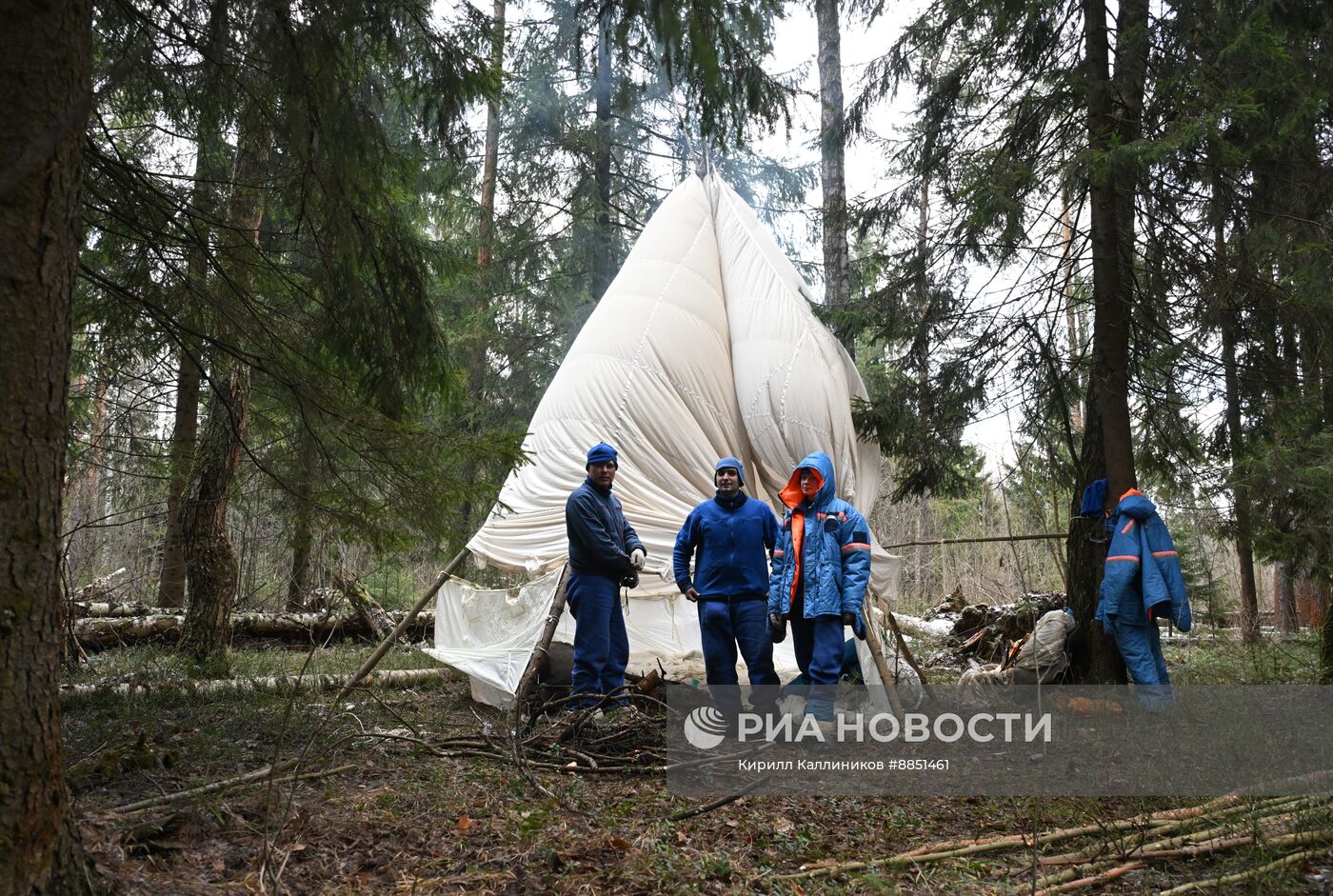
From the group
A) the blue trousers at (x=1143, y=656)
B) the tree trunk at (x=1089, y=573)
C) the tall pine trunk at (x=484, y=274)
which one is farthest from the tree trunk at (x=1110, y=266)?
the tall pine trunk at (x=484, y=274)

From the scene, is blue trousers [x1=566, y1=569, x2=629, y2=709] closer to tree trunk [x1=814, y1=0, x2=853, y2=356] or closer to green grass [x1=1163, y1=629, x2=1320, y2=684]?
tree trunk [x1=814, y1=0, x2=853, y2=356]

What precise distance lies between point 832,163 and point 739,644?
6868 millimetres

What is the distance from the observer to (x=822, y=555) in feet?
17.3

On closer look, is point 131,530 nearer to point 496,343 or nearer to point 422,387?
point 496,343

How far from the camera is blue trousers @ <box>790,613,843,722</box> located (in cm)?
496

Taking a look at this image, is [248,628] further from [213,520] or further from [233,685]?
[233,685]

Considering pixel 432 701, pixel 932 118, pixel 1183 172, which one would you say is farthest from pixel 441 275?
pixel 1183 172

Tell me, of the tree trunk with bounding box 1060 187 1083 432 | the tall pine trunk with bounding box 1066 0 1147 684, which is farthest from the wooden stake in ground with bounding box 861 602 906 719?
the tree trunk with bounding box 1060 187 1083 432

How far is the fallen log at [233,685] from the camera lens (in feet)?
18.0

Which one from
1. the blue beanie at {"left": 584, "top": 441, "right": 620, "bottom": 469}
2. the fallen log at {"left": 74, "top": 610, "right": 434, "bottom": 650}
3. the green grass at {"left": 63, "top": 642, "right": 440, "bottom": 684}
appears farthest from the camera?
the fallen log at {"left": 74, "top": 610, "right": 434, "bottom": 650}

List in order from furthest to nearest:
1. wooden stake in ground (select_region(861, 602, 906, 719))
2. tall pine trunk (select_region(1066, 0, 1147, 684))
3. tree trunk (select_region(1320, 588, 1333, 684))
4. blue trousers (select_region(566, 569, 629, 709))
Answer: tall pine trunk (select_region(1066, 0, 1147, 684)), blue trousers (select_region(566, 569, 629, 709)), wooden stake in ground (select_region(861, 602, 906, 719)), tree trunk (select_region(1320, 588, 1333, 684))

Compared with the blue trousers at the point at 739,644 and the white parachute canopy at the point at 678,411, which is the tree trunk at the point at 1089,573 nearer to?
the white parachute canopy at the point at 678,411

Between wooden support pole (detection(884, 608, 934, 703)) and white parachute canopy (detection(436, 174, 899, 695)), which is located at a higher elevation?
white parachute canopy (detection(436, 174, 899, 695))

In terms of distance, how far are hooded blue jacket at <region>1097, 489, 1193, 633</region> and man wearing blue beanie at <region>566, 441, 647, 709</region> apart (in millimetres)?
2897
